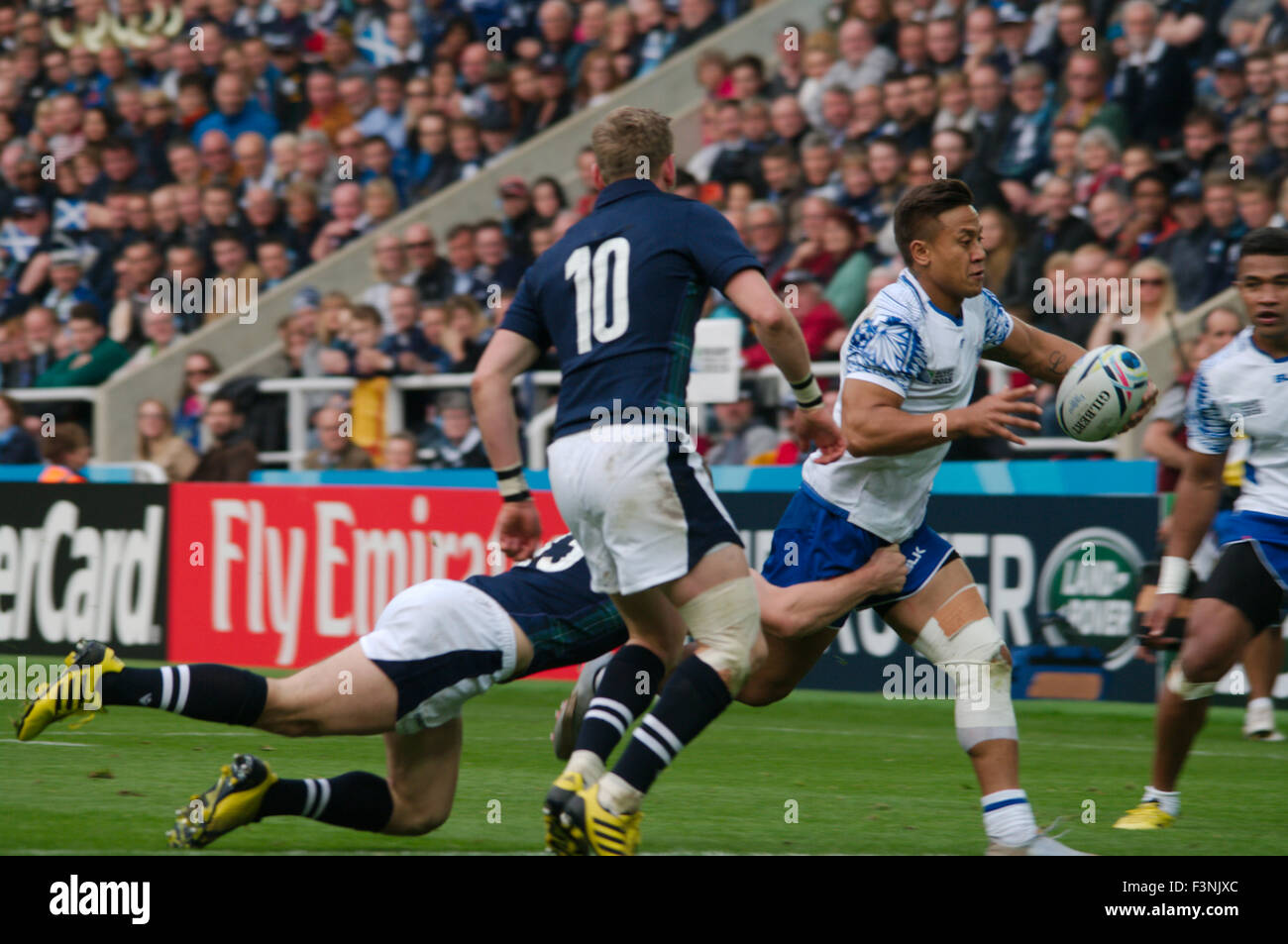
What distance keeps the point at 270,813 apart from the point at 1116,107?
31.7 ft

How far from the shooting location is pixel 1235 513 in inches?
277

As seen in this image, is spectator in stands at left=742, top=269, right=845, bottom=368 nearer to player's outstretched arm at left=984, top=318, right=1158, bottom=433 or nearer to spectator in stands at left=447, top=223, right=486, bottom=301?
spectator in stands at left=447, top=223, right=486, bottom=301

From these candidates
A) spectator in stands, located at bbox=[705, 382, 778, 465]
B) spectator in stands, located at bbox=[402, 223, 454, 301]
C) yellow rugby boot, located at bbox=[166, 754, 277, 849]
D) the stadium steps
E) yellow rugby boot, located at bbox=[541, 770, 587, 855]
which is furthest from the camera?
the stadium steps

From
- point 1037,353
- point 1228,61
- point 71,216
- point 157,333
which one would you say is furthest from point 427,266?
point 1037,353

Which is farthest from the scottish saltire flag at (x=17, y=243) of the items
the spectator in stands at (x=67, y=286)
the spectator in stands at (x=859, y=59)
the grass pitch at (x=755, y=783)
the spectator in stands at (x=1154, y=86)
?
the spectator in stands at (x=1154, y=86)

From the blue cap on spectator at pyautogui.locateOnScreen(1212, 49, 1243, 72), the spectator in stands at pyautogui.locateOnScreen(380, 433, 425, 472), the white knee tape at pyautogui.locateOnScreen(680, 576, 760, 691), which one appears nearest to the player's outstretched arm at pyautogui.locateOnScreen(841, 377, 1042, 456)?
the white knee tape at pyautogui.locateOnScreen(680, 576, 760, 691)

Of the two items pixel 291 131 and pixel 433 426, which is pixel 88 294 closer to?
Result: pixel 291 131

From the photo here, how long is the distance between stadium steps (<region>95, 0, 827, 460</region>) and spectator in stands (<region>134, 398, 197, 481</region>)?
98cm

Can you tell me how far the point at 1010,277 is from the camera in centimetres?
1273

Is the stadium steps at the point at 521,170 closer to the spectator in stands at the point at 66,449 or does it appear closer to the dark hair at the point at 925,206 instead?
the spectator in stands at the point at 66,449

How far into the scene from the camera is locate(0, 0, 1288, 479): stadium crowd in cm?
1287

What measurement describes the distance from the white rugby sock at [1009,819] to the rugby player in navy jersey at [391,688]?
1275 millimetres

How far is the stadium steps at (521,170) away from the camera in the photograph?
17.4 m
